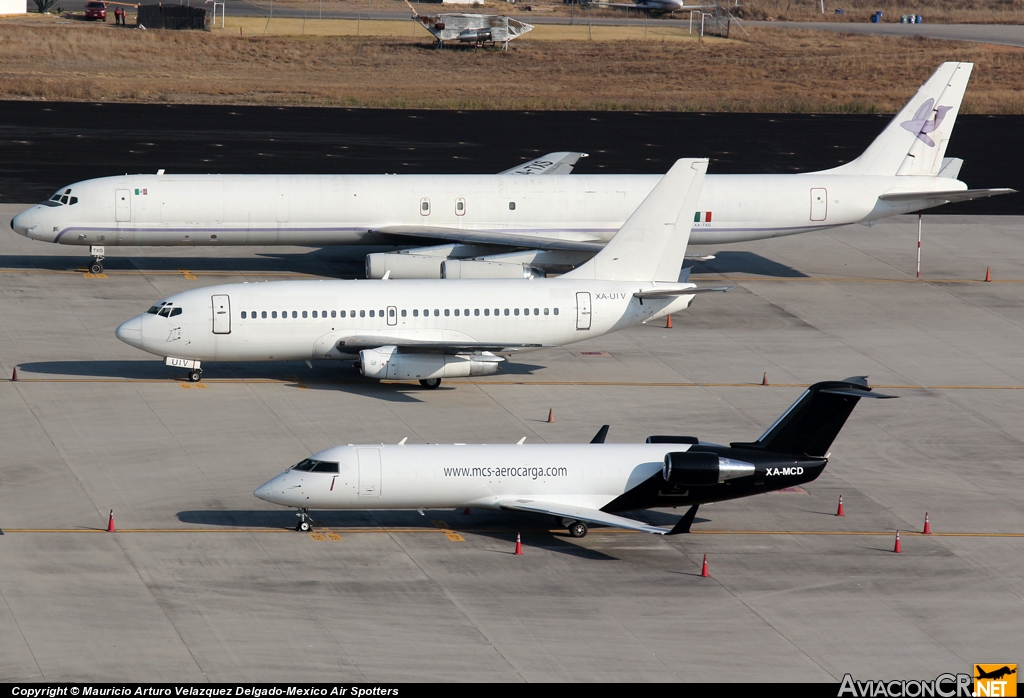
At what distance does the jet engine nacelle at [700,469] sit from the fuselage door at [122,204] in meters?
30.0

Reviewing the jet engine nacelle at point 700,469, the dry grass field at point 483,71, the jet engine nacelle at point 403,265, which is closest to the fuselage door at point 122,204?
the jet engine nacelle at point 403,265

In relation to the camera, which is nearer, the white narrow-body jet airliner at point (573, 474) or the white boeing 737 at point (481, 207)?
the white narrow-body jet airliner at point (573, 474)

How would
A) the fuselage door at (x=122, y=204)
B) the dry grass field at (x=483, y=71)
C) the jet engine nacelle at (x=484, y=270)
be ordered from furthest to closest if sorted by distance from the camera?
the dry grass field at (x=483, y=71)
the fuselage door at (x=122, y=204)
the jet engine nacelle at (x=484, y=270)

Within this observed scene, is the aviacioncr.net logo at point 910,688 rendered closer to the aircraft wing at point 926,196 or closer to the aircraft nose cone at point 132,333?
the aircraft nose cone at point 132,333

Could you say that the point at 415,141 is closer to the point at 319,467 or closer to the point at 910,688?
the point at 319,467

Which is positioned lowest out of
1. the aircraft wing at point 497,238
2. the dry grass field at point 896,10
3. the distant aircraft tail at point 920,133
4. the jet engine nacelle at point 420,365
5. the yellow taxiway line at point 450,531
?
the yellow taxiway line at point 450,531

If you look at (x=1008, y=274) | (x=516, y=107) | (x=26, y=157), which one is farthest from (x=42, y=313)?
(x=516, y=107)

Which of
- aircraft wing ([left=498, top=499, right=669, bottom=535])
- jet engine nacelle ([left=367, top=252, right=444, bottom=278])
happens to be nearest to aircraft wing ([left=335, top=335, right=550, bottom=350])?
jet engine nacelle ([left=367, top=252, right=444, bottom=278])

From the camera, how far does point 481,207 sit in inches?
2235

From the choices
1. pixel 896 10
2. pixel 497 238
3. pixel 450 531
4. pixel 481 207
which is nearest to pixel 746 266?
pixel 497 238

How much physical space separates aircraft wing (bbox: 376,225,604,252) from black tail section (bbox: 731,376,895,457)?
2221 centimetres

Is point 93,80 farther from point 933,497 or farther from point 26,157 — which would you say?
point 933,497

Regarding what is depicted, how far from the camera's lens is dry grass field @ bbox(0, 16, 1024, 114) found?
314ft

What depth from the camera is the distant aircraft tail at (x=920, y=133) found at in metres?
59.0
